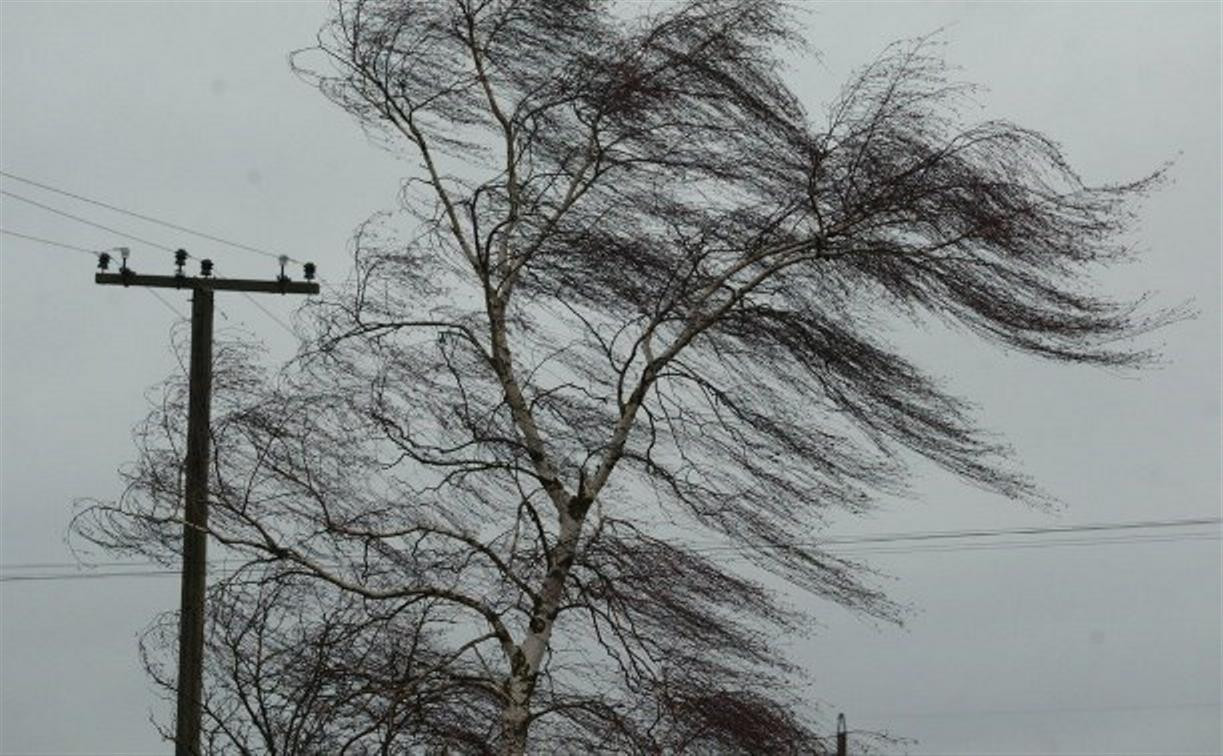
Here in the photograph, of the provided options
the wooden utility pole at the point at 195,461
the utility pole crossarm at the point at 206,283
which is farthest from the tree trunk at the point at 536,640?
the utility pole crossarm at the point at 206,283

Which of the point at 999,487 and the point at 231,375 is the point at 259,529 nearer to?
the point at 231,375

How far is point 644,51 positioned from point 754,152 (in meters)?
0.92

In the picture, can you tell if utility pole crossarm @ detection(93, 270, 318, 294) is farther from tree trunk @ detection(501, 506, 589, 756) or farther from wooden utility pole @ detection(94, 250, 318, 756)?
tree trunk @ detection(501, 506, 589, 756)

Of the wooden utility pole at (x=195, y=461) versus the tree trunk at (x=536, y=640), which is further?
the wooden utility pole at (x=195, y=461)

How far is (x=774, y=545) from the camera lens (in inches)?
548

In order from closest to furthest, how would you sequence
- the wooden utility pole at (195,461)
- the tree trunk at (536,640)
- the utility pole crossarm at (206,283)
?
1. the tree trunk at (536,640)
2. the wooden utility pole at (195,461)
3. the utility pole crossarm at (206,283)

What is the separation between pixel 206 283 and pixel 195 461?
4960 mm

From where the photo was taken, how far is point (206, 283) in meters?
20.3

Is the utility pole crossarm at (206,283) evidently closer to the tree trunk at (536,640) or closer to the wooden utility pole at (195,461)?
the wooden utility pole at (195,461)

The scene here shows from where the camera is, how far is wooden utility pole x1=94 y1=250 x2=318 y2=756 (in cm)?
1562

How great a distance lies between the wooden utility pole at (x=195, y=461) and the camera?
615 inches

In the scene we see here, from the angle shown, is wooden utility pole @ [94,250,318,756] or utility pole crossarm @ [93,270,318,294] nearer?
wooden utility pole @ [94,250,318,756]

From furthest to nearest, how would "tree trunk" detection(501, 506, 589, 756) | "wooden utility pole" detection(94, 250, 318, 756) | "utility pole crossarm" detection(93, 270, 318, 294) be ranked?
"utility pole crossarm" detection(93, 270, 318, 294)
"wooden utility pole" detection(94, 250, 318, 756)
"tree trunk" detection(501, 506, 589, 756)

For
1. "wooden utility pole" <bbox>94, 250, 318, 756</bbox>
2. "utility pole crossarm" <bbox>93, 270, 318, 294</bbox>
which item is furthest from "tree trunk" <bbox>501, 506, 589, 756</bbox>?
"utility pole crossarm" <bbox>93, 270, 318, 294</bbox>
